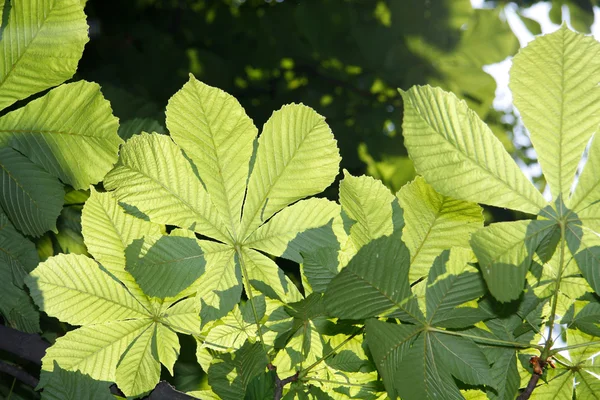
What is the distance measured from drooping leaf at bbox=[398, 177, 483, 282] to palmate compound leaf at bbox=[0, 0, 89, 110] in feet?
1.28

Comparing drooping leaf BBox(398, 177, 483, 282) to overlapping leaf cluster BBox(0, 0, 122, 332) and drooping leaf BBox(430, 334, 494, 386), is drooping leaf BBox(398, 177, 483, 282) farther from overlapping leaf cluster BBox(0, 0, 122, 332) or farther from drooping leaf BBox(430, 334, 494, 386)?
overlapping leaf cluster BBox(0, 0, 122, 332)

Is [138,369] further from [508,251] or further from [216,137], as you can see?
[508,251]

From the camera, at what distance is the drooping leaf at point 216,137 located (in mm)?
545

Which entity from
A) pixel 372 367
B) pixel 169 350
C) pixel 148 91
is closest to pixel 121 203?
pixel 169 350

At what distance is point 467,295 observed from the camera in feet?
1.73

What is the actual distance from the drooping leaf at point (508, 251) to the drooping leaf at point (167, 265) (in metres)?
0.27

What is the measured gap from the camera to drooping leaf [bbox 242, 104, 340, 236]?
54cm

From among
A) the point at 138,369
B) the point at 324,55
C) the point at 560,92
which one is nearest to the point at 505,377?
the point at 560,92

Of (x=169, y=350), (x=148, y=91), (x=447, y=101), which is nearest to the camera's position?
(x=447, y=101)

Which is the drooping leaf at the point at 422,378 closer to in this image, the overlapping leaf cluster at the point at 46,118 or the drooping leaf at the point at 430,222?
the drooping leaf at the point at 430,222

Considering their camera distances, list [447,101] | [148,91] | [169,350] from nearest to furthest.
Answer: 1. [447,101]
2. [169,350]
3. [148,91]

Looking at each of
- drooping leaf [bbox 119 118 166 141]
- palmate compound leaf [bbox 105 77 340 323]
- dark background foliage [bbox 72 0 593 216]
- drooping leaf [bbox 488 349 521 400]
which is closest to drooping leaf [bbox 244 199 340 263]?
palmate compound leaf [bbox 105 77 340 323]

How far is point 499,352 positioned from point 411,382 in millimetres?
114

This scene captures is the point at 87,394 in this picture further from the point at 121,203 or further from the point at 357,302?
the point at 357,302
